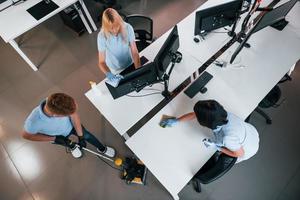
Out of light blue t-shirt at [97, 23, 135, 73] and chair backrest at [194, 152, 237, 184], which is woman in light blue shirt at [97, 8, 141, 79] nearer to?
light blue t-shirt at [97, 23, 135, 73]

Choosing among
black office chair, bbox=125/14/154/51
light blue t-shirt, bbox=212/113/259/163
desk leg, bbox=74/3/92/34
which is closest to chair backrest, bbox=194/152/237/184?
light blue t-shirt, bbox=212/113/259/163

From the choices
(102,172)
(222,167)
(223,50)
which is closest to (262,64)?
(223,50)

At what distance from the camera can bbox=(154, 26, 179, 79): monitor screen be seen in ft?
6.43

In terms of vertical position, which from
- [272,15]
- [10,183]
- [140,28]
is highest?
[272,15]

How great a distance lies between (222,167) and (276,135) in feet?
4.69

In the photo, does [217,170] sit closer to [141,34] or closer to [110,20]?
[110,20]

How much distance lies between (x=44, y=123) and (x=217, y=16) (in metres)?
2.04

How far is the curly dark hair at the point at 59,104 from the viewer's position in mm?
1768

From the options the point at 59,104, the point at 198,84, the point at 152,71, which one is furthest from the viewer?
the point at 198,84

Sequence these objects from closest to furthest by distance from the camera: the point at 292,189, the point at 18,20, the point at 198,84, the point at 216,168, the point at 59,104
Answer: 1. the point at 59,104
2. the point at 216,168
3. the point at 198,84
4. the point at 292,189
5. the point at 18,20

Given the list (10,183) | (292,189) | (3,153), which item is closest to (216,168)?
(292,189)

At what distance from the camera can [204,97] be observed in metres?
2.38

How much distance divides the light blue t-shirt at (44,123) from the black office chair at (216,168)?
1.34m

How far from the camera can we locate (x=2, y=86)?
3654mm
